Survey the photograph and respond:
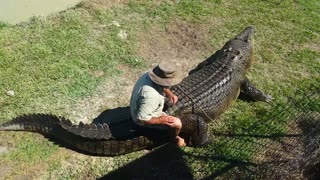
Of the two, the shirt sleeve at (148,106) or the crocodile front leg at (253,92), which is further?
the crocodile front leg at (253,92)

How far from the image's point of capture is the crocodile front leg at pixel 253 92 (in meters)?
6.93

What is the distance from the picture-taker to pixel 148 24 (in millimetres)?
8625

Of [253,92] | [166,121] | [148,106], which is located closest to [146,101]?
[148,106]

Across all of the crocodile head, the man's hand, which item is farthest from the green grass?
the man's hand

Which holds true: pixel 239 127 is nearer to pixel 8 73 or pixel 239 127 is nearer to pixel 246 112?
pixel 246 112

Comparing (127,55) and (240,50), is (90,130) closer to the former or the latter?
(127,55)

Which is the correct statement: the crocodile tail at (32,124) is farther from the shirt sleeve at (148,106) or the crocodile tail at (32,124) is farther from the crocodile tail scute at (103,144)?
the shirt sleeve at (148,106)

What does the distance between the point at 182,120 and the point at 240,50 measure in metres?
1.95

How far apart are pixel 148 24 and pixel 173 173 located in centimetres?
369

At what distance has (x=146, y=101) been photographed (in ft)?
17.4

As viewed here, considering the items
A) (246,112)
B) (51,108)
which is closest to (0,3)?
(51,108)

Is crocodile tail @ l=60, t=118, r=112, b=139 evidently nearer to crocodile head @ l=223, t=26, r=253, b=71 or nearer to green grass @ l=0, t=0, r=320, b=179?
green grass @ l=0, t=0, r=320, b=179

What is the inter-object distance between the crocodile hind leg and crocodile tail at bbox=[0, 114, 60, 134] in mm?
1748

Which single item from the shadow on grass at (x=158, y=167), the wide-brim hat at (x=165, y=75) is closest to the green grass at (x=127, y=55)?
the shadow on grass at (x=158, y=167)
